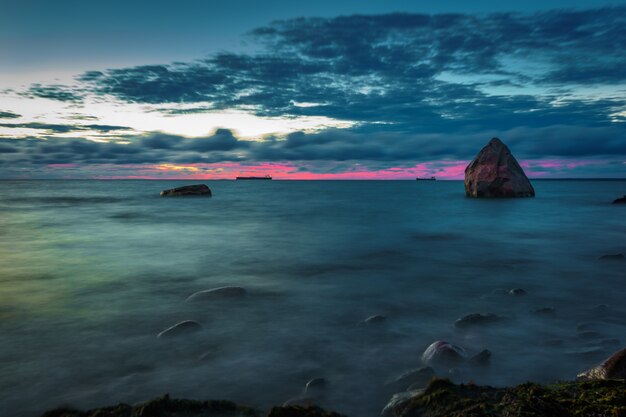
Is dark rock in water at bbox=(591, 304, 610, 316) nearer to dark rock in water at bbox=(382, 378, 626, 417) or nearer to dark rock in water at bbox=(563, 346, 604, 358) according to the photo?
dark rock in water at bbox=(563, 346, 604, 358)

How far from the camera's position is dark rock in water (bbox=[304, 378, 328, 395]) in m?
4.61

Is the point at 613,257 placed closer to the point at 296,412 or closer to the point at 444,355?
the point at 444,355

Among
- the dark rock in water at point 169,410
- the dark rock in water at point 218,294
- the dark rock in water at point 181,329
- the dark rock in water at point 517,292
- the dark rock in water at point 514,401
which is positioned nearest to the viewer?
the dark rock in water at point 514,401

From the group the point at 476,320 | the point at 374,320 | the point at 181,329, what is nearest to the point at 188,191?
the point at 181,329

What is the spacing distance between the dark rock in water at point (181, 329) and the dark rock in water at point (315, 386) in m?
2.51

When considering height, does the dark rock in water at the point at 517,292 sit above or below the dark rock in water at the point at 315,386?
below

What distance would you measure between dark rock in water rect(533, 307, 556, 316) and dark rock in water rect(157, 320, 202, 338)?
19.0 ft

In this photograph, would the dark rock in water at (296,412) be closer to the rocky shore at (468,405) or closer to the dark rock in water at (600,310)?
the rocky shore at (468,405)

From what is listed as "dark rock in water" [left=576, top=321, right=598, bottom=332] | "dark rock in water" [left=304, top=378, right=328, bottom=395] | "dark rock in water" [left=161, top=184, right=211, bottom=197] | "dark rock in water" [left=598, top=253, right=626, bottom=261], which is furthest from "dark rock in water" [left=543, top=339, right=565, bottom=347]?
"dark rock in water" [left=161, top=184, right=211, bottom=197]

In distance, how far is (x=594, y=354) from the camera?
215 inches

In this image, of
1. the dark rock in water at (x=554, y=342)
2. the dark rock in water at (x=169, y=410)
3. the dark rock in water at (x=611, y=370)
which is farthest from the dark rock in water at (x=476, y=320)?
the dark rock in water at (x=169, y=410)

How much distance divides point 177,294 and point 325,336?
403 centimetres

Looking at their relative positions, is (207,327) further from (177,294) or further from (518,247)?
(518,247)

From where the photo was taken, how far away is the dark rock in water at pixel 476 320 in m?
6.66
